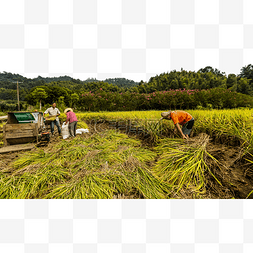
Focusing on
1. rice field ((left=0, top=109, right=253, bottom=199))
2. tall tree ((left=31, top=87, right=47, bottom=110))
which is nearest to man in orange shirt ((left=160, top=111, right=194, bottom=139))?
rice field ((left=0, top=109, right=253, bottom=199))

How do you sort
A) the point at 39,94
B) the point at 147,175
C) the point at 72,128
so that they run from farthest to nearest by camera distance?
the point at 39,94 < the point at 72,128 < the point at 147,175

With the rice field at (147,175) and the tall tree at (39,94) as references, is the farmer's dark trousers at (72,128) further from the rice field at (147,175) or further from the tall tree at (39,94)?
the tall tree at (39,94)

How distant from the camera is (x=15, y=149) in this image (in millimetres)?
3410

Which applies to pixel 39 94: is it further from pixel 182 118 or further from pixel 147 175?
pixel 147 175

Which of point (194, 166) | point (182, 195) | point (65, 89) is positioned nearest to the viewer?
point (182, 195)

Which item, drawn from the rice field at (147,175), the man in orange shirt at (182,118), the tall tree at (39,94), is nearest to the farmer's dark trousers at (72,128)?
the rice field at (147,175)

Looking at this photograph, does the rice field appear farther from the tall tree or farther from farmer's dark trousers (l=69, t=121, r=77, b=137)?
the tall tree

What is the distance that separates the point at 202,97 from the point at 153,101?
3668mm

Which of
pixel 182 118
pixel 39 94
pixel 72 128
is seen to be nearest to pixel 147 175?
pixel 182 118

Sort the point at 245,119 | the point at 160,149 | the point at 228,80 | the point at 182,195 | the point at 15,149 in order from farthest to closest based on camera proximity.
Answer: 1. the point at 228,80
2. the point at 15,149
3. the point at 160,149
4. the point at 245,119
5. the point at 182,195

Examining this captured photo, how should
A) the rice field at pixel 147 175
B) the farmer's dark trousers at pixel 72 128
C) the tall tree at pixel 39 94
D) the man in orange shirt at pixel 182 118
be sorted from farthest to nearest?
the tall tree at pixel 39 94 < the farmer's dark trousers at pixel 72 128 < the man in orange shirt at pixel 182 118 < the rice field at pixel 147 175

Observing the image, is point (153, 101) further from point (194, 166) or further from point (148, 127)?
point (194, 166)

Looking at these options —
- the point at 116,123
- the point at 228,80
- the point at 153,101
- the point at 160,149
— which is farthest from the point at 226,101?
the point at 228,80

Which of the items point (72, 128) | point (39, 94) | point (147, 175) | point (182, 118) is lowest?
point (147, 175)
